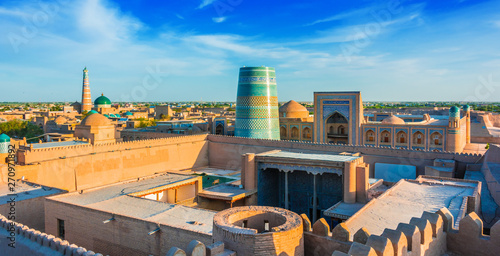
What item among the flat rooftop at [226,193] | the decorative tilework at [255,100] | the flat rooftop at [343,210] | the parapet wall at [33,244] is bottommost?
the flat rooftop at [343,210]

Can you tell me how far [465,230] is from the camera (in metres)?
5.36

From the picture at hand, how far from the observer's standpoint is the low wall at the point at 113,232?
6.68 m

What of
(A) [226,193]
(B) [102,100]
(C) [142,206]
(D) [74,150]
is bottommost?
(A) [226,193]

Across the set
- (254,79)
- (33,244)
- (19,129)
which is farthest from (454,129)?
(19,129)

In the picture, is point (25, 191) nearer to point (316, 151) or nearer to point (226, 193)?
point (226, 193)

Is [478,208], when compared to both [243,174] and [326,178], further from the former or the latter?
[243,174]

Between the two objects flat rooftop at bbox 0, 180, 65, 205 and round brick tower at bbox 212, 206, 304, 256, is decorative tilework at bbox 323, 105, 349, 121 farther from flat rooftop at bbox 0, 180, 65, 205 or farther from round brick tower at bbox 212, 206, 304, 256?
round brick tower at bbox 212, 206, 304, 256

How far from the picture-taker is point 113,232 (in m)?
7.43

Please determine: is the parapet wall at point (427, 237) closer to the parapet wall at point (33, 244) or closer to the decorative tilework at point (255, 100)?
the parapet wall at point (33, 244)

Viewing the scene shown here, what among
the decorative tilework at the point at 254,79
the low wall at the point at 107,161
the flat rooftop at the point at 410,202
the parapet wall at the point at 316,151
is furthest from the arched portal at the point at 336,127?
the flat rooftop at the point at 410,202

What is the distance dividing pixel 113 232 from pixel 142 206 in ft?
3.38

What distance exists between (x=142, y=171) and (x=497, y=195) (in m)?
12.1

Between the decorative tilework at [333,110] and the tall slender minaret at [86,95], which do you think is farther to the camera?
the tall slender minaret at [86,95]

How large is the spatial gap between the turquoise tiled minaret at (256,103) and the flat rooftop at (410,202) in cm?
857
